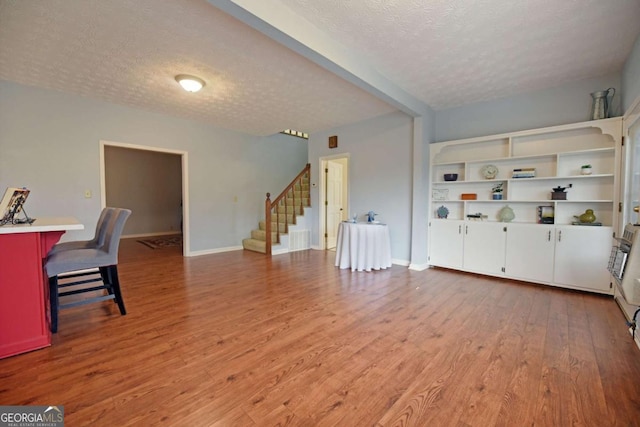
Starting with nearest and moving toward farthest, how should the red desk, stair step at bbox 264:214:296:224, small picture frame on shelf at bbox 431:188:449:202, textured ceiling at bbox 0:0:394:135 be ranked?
the red desk → textured ceiling at bbox 0:0:394:135 → small picture frame on shelf at bbox 431:188:449:202 → stair step at bbox 264:214:296:224

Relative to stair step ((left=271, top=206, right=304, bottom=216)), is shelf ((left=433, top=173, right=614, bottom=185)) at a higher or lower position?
higher

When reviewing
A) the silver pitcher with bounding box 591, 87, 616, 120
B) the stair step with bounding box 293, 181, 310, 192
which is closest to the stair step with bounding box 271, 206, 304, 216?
the stair step with bounding box 293, 181, 310, 192

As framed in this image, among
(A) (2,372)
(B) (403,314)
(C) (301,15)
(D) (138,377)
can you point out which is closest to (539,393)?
(B) (403,314)

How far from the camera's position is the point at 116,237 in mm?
2551

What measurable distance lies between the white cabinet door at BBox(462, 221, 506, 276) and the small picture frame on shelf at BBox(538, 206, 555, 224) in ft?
1.49

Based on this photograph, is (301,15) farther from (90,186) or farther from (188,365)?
(90,186)

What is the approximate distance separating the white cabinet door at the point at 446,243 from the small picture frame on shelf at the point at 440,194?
→ 0.40m

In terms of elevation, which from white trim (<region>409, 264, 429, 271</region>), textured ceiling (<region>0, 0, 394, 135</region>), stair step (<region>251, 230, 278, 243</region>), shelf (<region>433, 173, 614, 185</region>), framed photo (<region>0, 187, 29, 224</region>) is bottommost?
white trim (<region>409, 264, 429, 271</region>)

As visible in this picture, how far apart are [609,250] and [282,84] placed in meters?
4.43

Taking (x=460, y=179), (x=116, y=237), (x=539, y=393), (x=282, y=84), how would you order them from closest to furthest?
(x=539, y=393) → (x=116, y=237) → (x=282, y=84) → (x=460, y=179)

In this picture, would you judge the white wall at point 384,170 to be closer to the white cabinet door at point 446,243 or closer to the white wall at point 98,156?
the white cabinet door at point 446,243

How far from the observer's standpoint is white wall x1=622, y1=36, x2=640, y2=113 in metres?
2.58

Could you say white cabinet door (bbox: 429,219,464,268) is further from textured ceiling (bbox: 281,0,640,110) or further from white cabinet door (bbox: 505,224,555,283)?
textured ceiling (bbox: 281,0,640,110)

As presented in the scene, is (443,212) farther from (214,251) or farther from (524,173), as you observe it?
(214,251)
